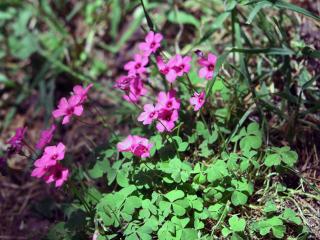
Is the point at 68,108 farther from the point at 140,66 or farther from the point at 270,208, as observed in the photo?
the point at 270,208

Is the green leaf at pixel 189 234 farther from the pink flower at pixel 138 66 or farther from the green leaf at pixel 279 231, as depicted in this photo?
the pink flower at pixel 138 66

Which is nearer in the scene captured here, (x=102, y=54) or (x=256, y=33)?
(x=256, y=33)

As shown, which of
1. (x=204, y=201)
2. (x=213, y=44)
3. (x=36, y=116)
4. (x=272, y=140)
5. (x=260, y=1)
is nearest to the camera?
(x=204, y=201)

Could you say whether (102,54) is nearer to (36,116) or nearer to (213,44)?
(36,116)

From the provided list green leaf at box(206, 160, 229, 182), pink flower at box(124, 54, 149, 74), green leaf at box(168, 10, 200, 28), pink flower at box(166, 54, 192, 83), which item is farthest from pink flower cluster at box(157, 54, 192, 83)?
green leaf at box(168, 10, 200, 28)

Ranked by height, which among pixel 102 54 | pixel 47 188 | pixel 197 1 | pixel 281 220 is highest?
pixel 197 1

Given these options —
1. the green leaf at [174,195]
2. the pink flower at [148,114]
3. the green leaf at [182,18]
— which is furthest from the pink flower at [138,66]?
the green leaf at [182,18]

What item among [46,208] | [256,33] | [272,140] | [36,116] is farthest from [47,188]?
[256,33]

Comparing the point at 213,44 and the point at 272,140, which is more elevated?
the point at 213,44
